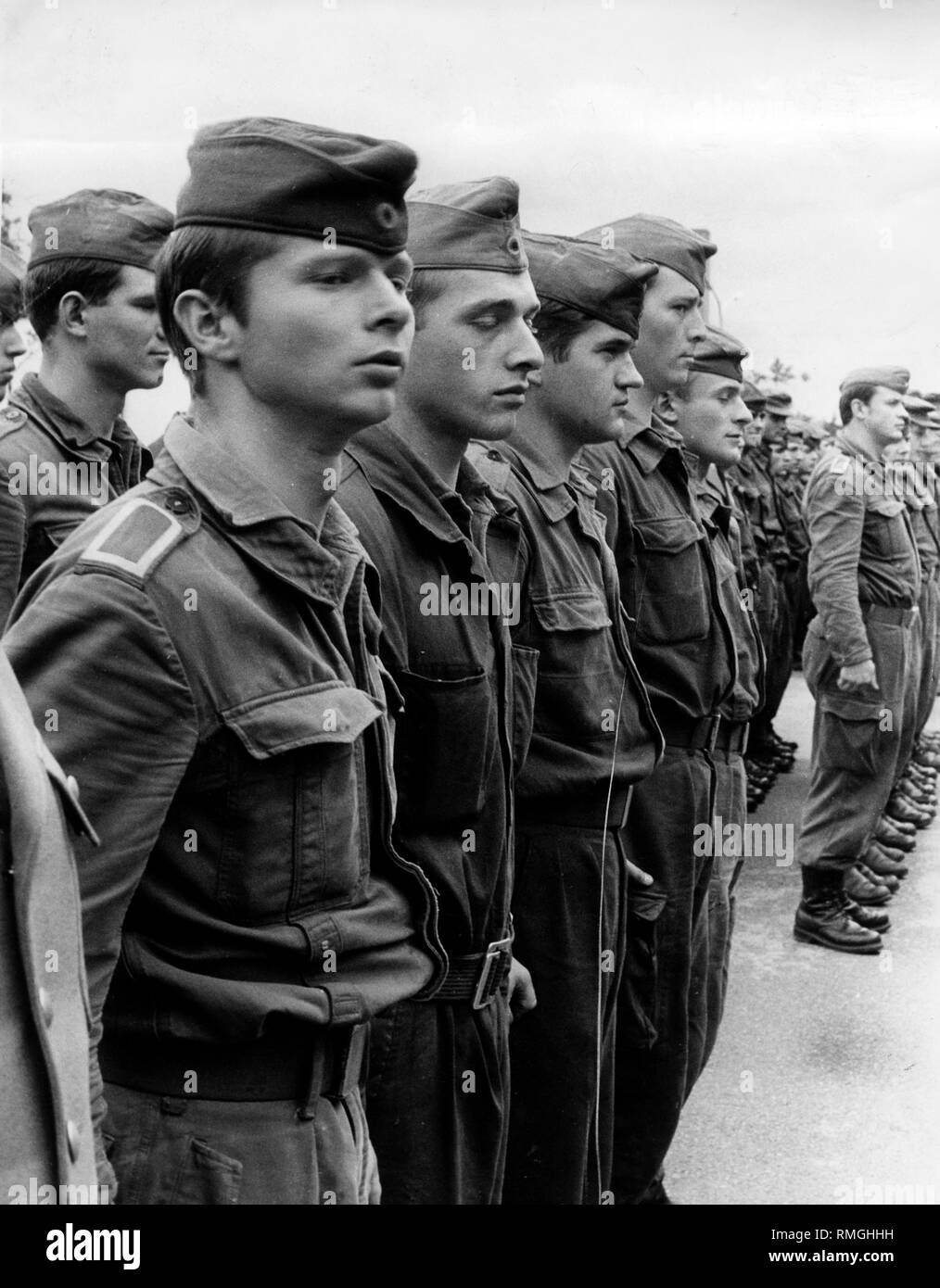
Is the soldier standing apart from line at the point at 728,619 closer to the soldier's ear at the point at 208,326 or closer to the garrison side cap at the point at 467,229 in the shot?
the garrison side cap at the point at 467,229

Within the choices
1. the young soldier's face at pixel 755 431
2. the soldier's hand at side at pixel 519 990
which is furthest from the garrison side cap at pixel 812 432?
the soldier's hand at side at pixel 519 990

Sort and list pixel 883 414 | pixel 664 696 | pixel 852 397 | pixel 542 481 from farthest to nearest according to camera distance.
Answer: pixel 852 397 → pixel 883 414 → pixel 664 696 → pixel 542 481

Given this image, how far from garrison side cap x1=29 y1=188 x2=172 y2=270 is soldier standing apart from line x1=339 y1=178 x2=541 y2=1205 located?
3.49 feet

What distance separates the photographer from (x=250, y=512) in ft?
6.32

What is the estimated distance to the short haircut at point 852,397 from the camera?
735 cm

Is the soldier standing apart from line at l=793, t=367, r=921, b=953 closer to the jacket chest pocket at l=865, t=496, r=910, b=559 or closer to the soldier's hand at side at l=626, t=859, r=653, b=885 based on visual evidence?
the jacket chest pocket at l=865, t=496, r=910, b=559

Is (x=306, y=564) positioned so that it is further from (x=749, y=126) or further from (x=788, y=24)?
(x=749, y=126)

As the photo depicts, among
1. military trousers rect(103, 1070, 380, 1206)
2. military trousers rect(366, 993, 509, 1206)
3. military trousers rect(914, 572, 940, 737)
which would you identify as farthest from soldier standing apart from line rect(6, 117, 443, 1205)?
military trousers rect(914, 572, 940, 737)

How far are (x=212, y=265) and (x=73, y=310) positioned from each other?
5.90 ft

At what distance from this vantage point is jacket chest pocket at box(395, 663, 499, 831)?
2.54 metres

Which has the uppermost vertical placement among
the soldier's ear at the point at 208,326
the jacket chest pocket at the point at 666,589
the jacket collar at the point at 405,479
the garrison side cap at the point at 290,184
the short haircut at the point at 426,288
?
the garrison side cap at the point at 290,184

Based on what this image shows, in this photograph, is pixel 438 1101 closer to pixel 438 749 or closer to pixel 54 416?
pixel 438 749

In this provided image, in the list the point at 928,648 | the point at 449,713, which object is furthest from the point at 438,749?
the point at 928,648
